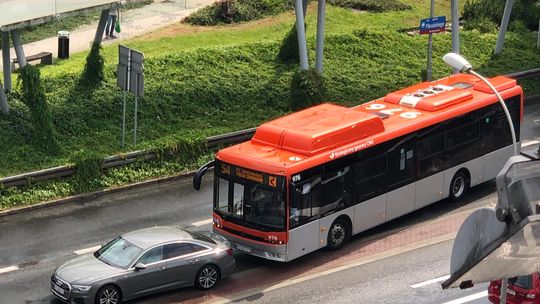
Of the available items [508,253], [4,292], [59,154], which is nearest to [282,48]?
[59,154]

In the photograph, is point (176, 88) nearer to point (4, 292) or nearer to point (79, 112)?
point (79, 112)

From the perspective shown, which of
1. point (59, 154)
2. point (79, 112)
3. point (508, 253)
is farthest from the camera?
point (79, 112)

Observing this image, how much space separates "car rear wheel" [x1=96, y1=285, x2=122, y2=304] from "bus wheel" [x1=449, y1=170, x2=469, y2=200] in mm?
10595

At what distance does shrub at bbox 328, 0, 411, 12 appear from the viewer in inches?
1893

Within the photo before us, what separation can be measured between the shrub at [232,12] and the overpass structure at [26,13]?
10.7 m

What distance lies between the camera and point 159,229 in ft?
83.3

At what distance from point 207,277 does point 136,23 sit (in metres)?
22.0

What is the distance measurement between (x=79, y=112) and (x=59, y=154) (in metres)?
2.60

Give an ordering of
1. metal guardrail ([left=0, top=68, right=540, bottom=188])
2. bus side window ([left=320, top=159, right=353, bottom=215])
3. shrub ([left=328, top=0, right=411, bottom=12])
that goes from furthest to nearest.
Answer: shrub ([left=328, top=0, right=411, bottom=12]) → metal guardrail ([left=0, top=68, right=540, bottom=188]) → bus side window ([left=320, top=159, right=353, bottom=215])

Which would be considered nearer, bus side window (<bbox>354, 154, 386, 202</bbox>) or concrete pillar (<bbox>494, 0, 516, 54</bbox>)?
bus side window (<bbox>354, 154, 386, 202</bbox>)

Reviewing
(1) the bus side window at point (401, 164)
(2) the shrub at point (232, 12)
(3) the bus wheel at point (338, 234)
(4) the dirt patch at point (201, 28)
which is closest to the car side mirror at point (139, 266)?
(3) the bus wheel at point (338, 234)

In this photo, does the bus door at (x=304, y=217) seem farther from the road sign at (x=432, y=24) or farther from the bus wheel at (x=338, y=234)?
the road sign at (x=432, y=24)

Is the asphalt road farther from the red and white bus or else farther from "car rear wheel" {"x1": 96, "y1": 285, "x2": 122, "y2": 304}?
"car rear wheel" {"x1": 96, "y1": 285, "x2": 122, "y2": 304}

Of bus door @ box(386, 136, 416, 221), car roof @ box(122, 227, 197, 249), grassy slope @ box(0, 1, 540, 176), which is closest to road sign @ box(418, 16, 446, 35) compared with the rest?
grassy slope @ box(0, 1, 540, 176)
